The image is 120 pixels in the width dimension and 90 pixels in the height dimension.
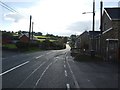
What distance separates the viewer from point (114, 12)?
44344mm

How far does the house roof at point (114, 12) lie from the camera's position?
136 feet

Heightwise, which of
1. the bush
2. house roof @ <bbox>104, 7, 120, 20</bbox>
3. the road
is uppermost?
house roof @ <bbox>104, 7, 120, 20</bbox>

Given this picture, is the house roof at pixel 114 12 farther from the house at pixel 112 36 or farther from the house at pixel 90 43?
the house at pixel 90 43

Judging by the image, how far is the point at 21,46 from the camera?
62.9m

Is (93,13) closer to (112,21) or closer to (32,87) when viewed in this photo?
(112,21)

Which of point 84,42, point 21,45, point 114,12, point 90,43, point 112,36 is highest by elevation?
point 114,12

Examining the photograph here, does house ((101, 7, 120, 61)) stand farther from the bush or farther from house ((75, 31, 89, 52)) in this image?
the bush

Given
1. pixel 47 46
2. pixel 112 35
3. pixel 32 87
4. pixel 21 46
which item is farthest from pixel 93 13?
pixel 47 46

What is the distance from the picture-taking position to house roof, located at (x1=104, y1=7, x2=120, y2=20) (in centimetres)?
4158

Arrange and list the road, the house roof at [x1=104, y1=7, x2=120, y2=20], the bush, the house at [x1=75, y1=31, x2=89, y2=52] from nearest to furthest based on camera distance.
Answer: the road, the house roof at [x1=104, y1=7, x2=120, y2=20], the bush, the house at [x1=75, y1=31, x2=89, y2=52]

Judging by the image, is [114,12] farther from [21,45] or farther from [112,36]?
[21,45]

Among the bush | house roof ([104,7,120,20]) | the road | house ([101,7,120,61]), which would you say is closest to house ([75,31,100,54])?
house ([101,7,120,61])

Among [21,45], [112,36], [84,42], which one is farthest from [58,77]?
[84,42]

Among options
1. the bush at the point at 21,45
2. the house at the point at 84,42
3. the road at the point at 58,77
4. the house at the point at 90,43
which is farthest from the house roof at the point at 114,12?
the bush at the point at 21,45
